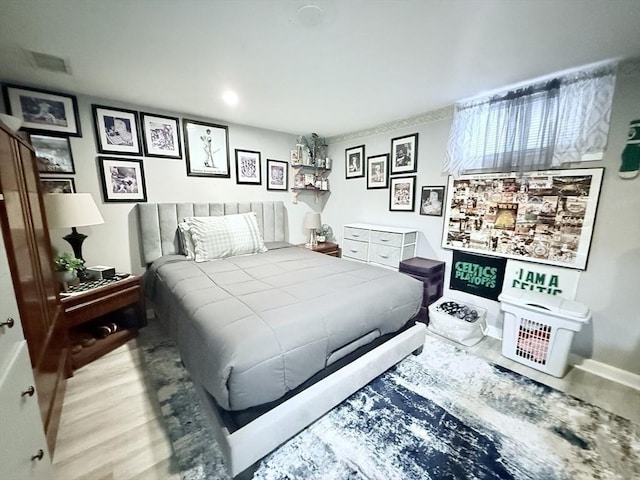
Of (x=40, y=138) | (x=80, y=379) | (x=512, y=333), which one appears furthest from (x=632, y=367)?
(x=40, y=138)

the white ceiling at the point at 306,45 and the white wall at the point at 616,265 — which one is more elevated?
the white ceiling at the point at 306,45

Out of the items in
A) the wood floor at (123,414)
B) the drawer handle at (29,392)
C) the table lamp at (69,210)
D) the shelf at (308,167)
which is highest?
the shelf at (308,167)

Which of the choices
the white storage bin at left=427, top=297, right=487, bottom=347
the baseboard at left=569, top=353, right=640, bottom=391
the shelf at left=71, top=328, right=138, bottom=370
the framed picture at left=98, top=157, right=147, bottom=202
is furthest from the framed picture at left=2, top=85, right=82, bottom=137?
the baseboard at left=569, top=353, right=640, bottom=391

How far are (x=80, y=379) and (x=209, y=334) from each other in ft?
4.73

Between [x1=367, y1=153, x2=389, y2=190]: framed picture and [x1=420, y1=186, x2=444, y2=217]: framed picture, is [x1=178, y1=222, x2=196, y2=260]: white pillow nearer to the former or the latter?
[x1=367, y1=153, x2=389, y2=190]: framed picture

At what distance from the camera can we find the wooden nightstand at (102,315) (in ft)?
6.36

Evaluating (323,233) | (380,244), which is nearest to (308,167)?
(323,233)

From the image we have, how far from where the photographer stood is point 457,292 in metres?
2.79

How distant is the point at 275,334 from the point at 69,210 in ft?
6.75

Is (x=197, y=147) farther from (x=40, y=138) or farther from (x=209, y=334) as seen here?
(x=209, y=334)

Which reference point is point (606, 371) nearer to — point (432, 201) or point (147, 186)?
point (432, 201)

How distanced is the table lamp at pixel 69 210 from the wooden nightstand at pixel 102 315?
553mm

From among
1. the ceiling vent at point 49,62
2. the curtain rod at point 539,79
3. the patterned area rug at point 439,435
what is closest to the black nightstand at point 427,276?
the patterned area rug at point 439,435

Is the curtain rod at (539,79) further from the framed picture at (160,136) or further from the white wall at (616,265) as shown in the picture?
the framed picture at (160,136)
